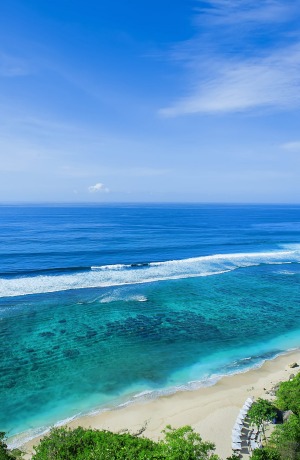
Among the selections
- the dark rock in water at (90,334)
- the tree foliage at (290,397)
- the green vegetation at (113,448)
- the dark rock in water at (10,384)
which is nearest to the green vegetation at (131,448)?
the green vegetation at (113,448)

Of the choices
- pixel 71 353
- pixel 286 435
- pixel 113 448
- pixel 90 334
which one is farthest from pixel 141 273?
pixel 113 448

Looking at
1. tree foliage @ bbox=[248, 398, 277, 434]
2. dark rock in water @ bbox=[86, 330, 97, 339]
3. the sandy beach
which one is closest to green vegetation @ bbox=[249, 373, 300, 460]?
tree foliage @ bbox=[248, 398, 277, 434]

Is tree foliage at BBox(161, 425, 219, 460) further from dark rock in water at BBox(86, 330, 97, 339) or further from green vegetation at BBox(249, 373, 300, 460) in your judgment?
dark rock in water at BBox(86, 330, 97, 339)

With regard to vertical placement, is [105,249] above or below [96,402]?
above

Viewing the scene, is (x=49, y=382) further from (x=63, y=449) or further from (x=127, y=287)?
(x=127, y=287)

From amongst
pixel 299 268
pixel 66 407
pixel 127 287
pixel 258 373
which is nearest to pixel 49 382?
pixel 66 407

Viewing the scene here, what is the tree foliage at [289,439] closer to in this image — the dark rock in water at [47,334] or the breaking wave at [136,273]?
the dark rock in water at [47,334]
